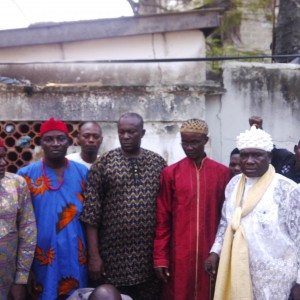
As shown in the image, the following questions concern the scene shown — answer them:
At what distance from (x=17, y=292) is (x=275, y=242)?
5.84 feet

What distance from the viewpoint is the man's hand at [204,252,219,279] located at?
3.50 meters

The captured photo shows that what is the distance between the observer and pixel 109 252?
378cm

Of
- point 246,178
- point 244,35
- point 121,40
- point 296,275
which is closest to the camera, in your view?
point 296,275

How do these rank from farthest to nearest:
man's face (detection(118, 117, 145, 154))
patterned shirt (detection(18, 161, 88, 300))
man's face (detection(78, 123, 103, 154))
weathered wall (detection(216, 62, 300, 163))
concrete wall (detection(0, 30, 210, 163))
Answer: weathered wall (detection(216, 62, 300, 163)), concrete wall (detection(0, 30, 210, 163)), man's face (detection(78, 123, 103, 154)), man's face (detection(118, 117, 145, 154)), patterned shirt (detection(18, 161, 88, 300))

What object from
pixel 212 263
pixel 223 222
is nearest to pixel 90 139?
pixel 223 222

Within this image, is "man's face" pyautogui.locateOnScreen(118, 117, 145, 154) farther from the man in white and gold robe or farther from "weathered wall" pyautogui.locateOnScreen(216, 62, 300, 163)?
"weathered wall" pyautogui.locateOnScreen(216, 62, 300, 163)

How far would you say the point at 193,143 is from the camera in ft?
12.3

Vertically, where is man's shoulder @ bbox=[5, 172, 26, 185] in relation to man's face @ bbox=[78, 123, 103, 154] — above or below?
below

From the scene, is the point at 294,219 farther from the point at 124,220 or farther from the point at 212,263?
the point at 124,220

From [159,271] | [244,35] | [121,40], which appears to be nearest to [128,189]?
[159,271]

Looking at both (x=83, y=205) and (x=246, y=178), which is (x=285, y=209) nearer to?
(x=246, y=178)

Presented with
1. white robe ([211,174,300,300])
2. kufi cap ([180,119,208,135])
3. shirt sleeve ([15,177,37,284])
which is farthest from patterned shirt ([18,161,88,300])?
white robe ([211,174,300,300])

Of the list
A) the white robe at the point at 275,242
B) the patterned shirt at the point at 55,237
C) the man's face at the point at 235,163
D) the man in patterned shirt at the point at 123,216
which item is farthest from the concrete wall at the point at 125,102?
the white robe at the point at 275,242

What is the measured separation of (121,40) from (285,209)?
12.3 ft
